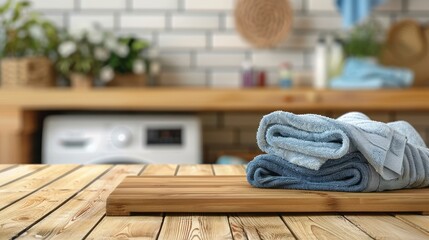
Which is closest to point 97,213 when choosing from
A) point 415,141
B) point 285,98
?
point 415,141

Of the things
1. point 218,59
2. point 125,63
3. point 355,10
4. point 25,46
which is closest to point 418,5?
point 355,10

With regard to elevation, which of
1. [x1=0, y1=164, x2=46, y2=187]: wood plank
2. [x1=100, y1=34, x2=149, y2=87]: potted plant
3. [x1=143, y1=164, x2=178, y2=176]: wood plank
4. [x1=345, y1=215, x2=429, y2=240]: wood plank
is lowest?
[x1=143, y1=164, x2=178, y2=176]: wood plank

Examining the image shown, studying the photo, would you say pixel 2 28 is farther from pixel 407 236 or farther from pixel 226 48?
pixel 407 236

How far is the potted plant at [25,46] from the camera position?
10.1ft

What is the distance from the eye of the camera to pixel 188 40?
3465 millimetres

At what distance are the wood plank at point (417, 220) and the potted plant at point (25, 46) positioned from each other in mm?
2394

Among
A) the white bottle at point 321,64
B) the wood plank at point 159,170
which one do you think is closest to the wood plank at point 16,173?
the wood plank at point 159,170

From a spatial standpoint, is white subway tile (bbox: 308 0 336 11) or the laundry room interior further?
white subway tile (bbox: 308 0 336 11)

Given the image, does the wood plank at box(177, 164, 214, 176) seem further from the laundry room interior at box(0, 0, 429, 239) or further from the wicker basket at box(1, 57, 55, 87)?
the wicker basket at box(1, 57, 55, 87)

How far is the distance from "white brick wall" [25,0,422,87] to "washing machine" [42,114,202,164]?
23.2 inches

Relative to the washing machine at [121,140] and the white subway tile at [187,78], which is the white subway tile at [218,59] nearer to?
the white subway tile at [187,78]

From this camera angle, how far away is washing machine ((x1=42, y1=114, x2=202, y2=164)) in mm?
2916

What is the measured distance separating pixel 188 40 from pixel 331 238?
2.71m

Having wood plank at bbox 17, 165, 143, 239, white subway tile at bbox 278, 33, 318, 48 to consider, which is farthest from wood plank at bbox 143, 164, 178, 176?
white subway tile at bbox 278, 33, 318, 48
